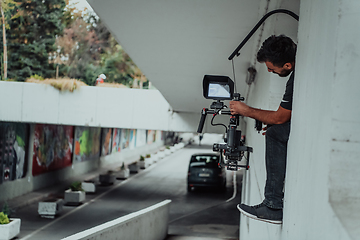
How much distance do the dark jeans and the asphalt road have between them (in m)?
8.59

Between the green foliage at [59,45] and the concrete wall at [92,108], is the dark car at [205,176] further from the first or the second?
the green foliage at [59,45]

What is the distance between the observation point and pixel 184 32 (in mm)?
6113

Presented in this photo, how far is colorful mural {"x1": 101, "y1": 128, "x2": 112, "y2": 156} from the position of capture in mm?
28784

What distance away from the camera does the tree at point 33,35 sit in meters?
25.8

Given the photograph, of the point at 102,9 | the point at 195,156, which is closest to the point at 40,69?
the point at 195,156

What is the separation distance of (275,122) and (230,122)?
13.5 inches

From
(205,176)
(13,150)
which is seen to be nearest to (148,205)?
(205,176)

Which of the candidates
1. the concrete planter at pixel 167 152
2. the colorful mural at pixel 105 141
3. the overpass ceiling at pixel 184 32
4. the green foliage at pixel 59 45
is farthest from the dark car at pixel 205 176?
the concrete planter at pixel 167 152

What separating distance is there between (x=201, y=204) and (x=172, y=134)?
44299 mm

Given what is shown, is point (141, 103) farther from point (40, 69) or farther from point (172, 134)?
point (172, 134)

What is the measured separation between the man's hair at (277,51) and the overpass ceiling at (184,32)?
1.89 m

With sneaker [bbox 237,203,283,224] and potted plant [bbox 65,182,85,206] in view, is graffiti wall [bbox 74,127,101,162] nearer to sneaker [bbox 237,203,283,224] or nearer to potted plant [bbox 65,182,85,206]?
potted plant [bbox 65,182,85,206]

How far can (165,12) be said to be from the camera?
5441mm

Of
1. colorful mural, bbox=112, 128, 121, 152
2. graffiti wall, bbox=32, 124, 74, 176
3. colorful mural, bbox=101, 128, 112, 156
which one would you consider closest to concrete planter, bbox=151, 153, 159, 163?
colorful mural, bbox=112, 128, 121, 152
